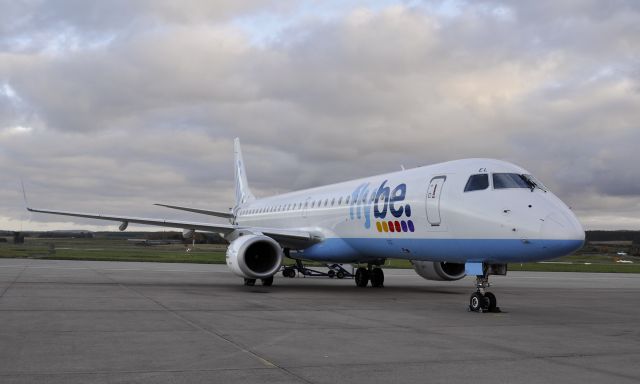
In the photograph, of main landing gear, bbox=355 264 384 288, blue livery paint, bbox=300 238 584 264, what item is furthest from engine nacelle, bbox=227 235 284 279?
main landing gear, bbox=355 264 384 288

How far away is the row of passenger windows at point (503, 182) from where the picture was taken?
1435 cm

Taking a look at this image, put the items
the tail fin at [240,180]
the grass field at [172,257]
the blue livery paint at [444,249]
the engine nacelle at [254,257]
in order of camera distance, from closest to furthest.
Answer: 1. the blue livery paint at [444,249]
2. the engine nacelle at [254,257]
3. the tail fin at [240,180]
4. the grass field at [172,257]

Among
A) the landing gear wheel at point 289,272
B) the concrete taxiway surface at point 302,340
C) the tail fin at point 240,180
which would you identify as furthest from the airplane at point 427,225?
the tail fin at point 240,180

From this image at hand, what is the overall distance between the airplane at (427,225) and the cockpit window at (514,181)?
0.07 ft

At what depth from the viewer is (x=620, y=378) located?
7234 mm

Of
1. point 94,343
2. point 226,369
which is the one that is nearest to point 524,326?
point 226,369

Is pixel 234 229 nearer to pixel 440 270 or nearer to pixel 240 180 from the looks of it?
pixel 440 270

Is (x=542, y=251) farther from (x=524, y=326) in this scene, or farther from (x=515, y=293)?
(x=515, y=293)

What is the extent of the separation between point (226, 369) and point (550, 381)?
356 centimetres

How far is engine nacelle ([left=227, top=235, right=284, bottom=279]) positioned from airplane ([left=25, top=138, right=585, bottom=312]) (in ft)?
0.11

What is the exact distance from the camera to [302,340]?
9648mm

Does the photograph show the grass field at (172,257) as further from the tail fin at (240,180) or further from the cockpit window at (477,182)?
the cockpit window at (477,182)

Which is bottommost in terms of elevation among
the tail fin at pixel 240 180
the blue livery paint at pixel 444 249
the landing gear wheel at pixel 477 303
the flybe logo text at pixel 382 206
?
the landing gear wheel at pixel 477 303

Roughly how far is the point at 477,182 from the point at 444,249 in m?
1.83
